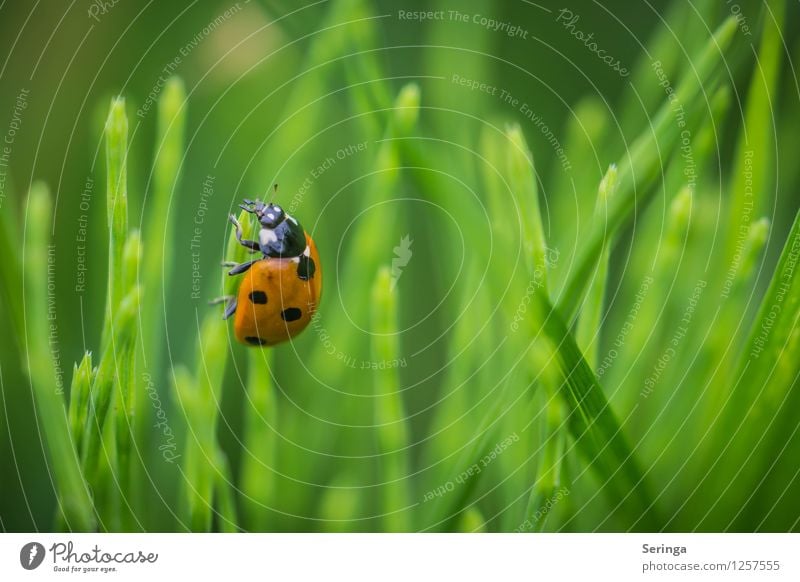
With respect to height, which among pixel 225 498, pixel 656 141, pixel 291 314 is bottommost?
pixel 225 498

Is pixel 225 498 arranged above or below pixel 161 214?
below

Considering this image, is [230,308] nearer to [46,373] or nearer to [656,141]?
[46,373]

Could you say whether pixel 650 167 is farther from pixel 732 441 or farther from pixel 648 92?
pixel 732 441

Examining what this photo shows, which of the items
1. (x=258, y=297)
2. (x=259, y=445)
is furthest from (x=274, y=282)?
(x=259, y=445)

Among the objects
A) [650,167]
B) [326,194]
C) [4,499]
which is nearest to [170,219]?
[326,194]

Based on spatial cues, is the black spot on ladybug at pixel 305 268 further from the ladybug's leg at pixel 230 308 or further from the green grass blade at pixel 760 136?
the green grass blade at pixel 760 136

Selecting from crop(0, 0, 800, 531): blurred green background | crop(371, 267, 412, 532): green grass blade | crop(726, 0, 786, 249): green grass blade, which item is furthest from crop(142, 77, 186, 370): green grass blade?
crop(726, 0, 786, 249): green grass blade
